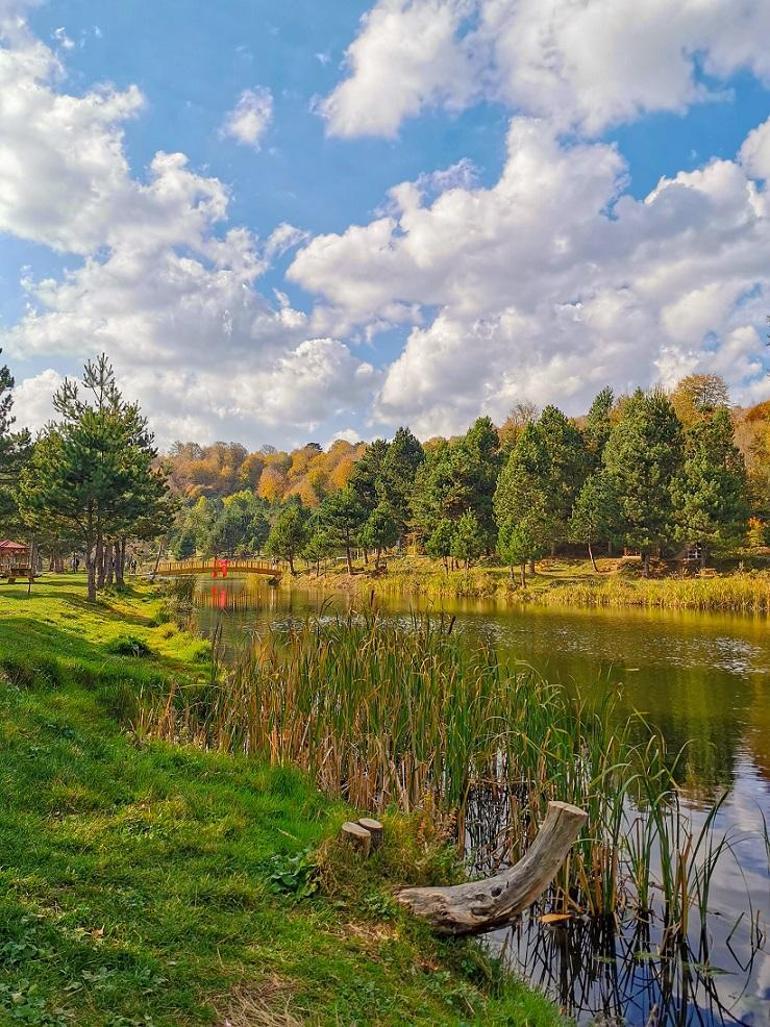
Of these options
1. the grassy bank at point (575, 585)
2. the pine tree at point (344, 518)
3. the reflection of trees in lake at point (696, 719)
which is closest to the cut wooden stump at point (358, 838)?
the reflection of trees in lake at point (696, 719)

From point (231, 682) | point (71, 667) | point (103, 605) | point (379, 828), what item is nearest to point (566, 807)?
point (379, 828)

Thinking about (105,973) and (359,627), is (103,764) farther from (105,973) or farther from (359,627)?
(359,627)

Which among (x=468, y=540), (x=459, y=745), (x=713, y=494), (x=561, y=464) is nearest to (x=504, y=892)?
(x=459, y=745)

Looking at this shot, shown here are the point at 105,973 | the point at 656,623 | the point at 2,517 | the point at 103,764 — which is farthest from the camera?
the point at 2,517

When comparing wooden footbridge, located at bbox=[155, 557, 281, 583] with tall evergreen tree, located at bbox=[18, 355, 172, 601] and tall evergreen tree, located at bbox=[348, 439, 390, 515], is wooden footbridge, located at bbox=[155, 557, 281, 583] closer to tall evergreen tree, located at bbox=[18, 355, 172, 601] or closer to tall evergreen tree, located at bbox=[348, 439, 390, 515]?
tall evergreen tree, located at bbox=[348, 439, 390, 515]

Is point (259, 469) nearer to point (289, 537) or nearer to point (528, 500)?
point (289, 537)

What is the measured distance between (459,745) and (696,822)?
3.21 m

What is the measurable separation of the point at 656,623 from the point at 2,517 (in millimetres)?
32433

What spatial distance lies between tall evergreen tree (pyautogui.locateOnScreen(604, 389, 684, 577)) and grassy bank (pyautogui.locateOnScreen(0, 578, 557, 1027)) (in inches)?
1492

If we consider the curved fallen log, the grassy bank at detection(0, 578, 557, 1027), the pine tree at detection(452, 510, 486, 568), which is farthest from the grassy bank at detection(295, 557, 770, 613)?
the curved fallen log

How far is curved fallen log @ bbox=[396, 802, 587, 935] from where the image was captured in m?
4.06

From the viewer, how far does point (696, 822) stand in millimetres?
7301

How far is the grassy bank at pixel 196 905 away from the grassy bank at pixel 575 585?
62.5 feet

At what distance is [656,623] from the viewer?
2581cm
